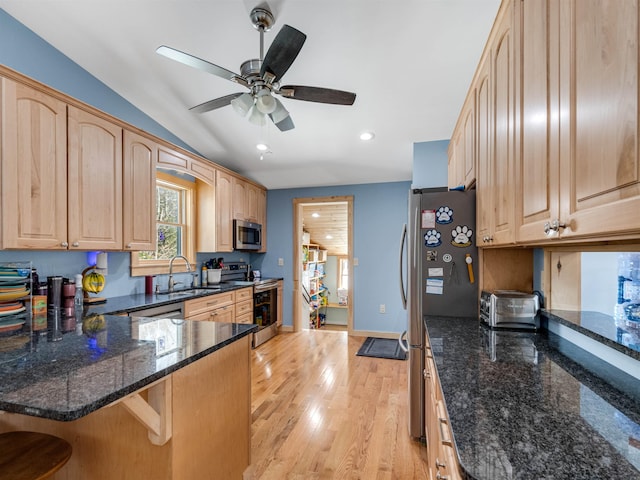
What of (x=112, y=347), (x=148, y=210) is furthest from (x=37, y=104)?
(x=112, y=347)

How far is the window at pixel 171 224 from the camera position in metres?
3.31

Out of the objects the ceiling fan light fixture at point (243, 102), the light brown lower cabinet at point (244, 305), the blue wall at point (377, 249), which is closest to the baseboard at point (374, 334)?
the blue wall at point (377, 249)

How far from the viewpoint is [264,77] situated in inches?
72.2

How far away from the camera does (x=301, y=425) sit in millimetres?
2295

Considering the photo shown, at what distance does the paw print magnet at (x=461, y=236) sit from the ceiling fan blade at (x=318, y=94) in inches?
42.7

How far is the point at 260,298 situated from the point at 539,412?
12.4ft

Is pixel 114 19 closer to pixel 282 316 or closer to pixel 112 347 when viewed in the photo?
pixel 112 347

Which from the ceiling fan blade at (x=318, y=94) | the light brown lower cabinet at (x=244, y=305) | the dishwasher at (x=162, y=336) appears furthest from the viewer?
the light brown lower cabinet at (x=244, y=305)

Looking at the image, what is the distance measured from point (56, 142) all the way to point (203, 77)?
1234mm

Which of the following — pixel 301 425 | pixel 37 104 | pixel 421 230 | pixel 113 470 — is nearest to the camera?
pixel 113 470

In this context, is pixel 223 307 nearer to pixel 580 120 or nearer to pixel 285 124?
pixel 285 124

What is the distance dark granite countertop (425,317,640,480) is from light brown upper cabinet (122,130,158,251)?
102 inches

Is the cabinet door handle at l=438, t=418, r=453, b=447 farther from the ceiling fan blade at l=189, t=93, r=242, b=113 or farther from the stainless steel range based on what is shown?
the stainless steel range

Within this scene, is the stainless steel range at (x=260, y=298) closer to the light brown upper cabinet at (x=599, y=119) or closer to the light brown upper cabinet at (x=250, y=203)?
the light brown upper cabinet at (x=250, y=203)
